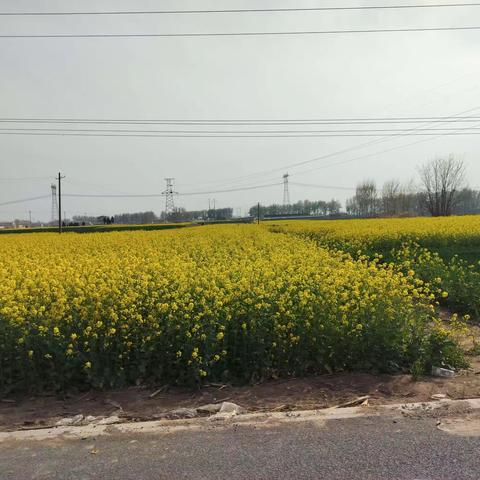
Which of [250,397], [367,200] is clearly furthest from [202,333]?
[367,200]

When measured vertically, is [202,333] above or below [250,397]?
above

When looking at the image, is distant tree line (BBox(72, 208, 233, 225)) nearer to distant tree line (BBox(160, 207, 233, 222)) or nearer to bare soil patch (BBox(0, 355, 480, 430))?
distant tree line (BBox(160, 207, 233, 222))

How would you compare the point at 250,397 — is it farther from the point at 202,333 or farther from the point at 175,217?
the point at 175,217

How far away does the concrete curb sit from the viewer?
3.83 metres

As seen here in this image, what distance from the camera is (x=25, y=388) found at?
4777 millimetres

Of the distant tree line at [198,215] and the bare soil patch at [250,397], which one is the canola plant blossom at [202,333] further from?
the distant tree line at [198,215]

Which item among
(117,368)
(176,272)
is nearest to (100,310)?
(117,368)

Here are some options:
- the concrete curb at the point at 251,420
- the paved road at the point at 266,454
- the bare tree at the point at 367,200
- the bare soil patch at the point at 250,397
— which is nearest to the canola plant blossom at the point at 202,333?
the bare soil patch at the point at 250,397

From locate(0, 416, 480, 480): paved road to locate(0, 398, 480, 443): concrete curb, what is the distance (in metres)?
0.09

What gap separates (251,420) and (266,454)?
0.61 meters

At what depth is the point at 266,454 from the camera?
339 centimetres

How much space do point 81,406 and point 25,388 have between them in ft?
2.45

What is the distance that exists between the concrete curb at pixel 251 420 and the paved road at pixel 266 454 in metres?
0.09

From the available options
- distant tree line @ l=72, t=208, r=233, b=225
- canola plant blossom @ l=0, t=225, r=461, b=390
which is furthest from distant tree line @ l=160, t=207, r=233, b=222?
canola plant blossom @ l=0, t=225, r=461, b=390
